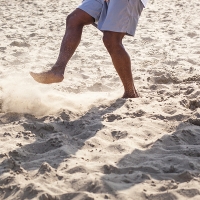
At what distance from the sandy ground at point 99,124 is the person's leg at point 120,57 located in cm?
14

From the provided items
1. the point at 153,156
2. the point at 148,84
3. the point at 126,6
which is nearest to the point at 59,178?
the point at 153,156

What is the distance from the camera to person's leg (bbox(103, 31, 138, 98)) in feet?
12.3

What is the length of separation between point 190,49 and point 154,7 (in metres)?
3.58

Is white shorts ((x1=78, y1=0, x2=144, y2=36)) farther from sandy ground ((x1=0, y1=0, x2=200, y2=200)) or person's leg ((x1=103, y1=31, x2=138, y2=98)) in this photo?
sandy ground ((x1=0, y1=0, x2=200, y2=200))

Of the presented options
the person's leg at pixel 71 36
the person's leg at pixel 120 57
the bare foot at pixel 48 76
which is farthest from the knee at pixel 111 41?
the bare foot at pixel 48 76

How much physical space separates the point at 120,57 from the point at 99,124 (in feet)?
2.32

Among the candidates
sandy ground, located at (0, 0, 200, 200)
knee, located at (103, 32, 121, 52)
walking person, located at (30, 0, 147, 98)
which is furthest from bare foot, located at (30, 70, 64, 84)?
knee, located at (103, 32, 121, 52)

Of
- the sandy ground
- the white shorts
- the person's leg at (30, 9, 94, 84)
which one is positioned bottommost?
the sandy ground

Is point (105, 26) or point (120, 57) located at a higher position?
point (105, 26)

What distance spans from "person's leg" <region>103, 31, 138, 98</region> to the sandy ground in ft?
0.45

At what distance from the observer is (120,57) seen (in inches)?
152

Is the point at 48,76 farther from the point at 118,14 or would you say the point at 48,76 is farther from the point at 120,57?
the point at 118,14

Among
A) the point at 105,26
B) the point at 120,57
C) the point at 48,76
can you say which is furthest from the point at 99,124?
the point at 105,26

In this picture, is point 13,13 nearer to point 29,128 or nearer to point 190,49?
point 190,49
